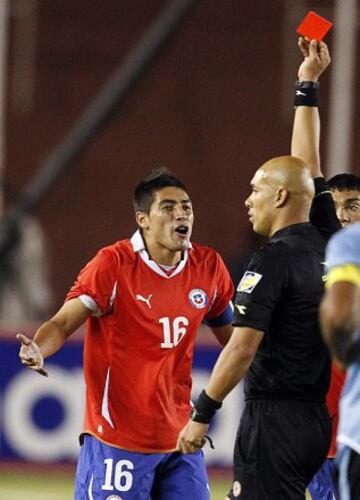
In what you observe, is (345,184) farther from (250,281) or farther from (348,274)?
(348,274)

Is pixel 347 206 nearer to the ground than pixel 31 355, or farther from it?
farther from it

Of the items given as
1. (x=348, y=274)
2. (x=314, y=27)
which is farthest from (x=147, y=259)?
(x=348, y=274)

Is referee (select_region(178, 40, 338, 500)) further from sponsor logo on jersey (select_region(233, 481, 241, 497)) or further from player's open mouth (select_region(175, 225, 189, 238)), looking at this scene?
player's open mouth (select_region(175, 225, 189, 238))

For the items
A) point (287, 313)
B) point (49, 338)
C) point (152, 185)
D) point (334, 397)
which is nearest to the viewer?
point (287, 313)

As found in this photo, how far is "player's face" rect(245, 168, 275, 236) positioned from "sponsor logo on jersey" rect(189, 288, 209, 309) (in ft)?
2.68

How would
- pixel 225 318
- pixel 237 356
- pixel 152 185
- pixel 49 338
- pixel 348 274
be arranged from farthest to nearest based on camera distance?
pixel 225 318 < pixel 152 185 < pixel 49 338 < pixel 237 356 < pixel 348 274

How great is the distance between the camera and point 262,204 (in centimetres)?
627

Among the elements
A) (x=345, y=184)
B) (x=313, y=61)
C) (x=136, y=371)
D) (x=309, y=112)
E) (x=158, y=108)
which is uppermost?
(x=158, y=108)

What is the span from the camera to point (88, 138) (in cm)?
1391

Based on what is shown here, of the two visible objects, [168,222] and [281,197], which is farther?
[168,222]

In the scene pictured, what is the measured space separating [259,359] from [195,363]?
5675mm

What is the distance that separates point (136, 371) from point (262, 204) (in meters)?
1.10

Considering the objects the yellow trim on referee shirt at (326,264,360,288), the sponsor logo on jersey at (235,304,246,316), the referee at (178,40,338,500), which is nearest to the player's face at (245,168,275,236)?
the referee at (178,40,338,500)

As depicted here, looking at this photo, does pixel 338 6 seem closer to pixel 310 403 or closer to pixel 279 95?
pixel 279 95
